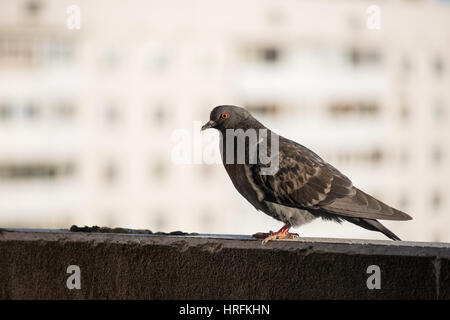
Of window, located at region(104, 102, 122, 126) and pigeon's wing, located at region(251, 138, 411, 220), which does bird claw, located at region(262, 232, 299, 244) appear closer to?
pigeon's wing, located at region(251, 138, 411, 220)

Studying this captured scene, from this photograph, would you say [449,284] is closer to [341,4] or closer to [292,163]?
[292,163]

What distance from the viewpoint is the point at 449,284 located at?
592 cm

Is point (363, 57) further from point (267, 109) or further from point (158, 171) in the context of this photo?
point (158, 171)

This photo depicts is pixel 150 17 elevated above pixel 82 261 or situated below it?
above

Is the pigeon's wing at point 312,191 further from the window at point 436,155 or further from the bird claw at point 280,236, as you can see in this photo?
the window at point 436,155

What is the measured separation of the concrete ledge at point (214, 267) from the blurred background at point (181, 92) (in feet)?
240

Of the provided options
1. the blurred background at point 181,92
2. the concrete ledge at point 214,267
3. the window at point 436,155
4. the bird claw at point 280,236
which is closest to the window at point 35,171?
the blurred background at point 181,92

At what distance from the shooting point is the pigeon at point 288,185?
7277mm

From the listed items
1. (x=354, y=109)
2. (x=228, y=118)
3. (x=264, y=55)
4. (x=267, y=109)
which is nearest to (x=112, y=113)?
(x=267, y=109)

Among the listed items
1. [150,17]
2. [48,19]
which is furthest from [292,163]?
[150,17]

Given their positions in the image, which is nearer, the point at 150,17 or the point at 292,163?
the point at 292,163

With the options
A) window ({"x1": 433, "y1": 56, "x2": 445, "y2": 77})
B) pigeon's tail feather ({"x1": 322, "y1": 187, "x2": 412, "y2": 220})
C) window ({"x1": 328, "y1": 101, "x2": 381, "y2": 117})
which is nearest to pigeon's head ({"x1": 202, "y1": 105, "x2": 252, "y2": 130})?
pigeon's tail feather ({"x1": 322, "y1": 187, "x2": 412, "y2": 220})

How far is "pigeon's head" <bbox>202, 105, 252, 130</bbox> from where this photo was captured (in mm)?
7867

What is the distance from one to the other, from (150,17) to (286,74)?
1943 cm
